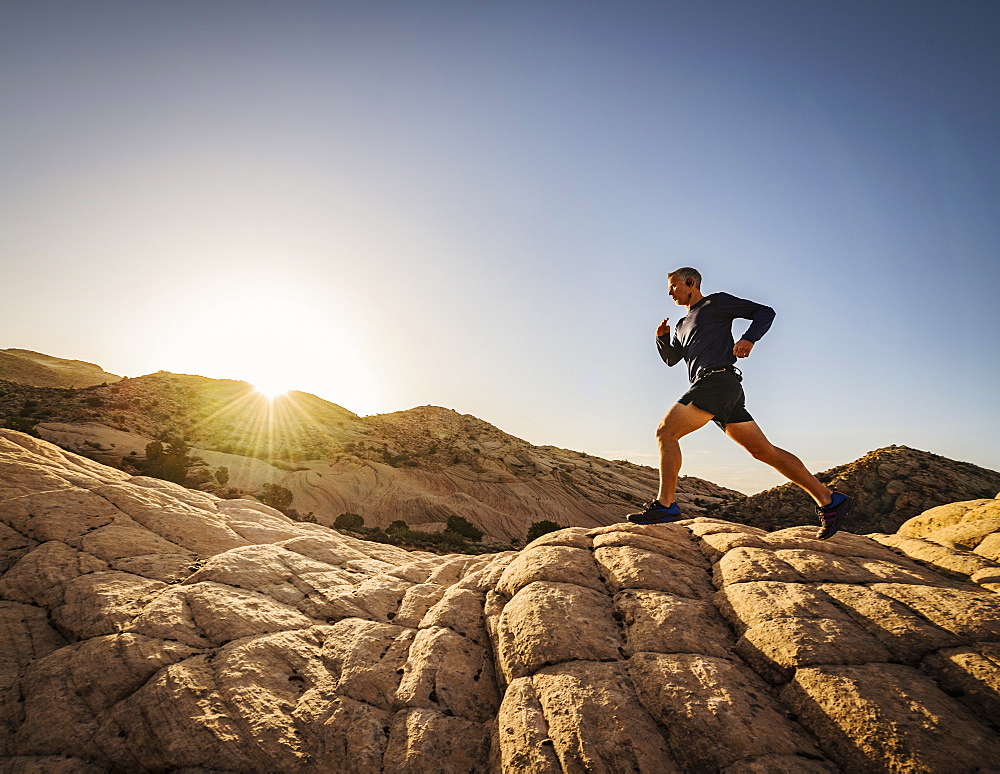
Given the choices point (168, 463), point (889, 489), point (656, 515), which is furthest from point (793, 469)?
point (168, 463)

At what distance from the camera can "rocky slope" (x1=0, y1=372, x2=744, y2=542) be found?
116ft

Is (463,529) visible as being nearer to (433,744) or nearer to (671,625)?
(671,625)

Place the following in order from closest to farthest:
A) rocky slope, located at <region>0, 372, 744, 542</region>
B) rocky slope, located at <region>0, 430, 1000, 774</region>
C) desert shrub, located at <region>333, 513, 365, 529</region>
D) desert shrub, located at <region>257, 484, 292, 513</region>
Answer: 1. rocky slope, located at <region>0, 430, 1000, 774</region>
2. desert shrub, located at <region>333, 513, 365, 529</region>
3. desert shrub, located at <region>257, 484, 292, 513</region>
4. rocky slope, located at <region>0, 372, 744, 542</region>

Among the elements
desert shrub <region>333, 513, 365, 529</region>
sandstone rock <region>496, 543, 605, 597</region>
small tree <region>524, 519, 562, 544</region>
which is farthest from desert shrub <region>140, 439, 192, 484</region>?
sandstone rock <region>496, 543, 605, 597</region>

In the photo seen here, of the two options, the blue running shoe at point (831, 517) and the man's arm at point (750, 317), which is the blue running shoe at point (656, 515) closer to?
the blue running shoe at point (831, 517)

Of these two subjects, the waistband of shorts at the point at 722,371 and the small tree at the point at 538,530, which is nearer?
the waistband of shorts at the point at 722,371

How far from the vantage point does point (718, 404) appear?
4664 mm

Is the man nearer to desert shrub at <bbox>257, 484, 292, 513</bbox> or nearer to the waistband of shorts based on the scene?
the waistband of shorts

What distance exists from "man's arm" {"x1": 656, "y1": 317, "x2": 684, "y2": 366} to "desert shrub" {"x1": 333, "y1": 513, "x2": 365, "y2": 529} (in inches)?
1090

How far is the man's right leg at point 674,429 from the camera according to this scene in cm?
472

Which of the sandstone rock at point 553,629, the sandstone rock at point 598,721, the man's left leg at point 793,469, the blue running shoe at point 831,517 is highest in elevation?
the man's left leg at point 793,469

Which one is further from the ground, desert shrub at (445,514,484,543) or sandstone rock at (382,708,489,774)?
sandstone rock at (382,708,489,774)

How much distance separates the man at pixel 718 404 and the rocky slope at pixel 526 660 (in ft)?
1.28

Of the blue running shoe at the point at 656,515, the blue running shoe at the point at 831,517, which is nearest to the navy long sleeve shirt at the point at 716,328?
the blue running shoe at the point at 656,515
